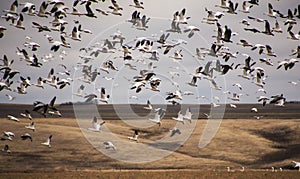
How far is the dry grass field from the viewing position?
55047mm

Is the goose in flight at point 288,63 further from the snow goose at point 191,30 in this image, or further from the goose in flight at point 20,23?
the goose in flight at point 20,23

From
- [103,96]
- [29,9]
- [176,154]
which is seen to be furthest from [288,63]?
[176,154]

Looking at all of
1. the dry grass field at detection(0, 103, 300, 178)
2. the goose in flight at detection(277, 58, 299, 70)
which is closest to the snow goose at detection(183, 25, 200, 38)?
the goose in flight at detection(277, 58, 299, 70)

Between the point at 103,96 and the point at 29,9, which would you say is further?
the point at 103,96

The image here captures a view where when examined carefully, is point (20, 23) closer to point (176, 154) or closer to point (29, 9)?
point (29, 9)

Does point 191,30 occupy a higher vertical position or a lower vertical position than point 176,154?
higher

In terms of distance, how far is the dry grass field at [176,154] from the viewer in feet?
181

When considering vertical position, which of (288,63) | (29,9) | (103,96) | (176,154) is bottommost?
(176,154)

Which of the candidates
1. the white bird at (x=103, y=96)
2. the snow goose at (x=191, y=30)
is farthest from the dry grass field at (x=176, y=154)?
the snow goose at (x=191, y=30)

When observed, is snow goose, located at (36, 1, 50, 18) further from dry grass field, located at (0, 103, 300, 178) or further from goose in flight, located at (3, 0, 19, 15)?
dry grass field, located at (0, 103, 300, 178)

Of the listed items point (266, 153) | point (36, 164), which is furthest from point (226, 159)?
point (36, 164)

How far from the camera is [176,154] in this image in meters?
64.4

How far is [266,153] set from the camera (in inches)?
2566

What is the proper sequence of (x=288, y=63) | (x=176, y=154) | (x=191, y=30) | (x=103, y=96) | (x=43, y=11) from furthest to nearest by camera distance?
(x=176, y=154), (x=103, y=96), (x=191, y=30), (x=43, y=11), (x=288, y=63)
